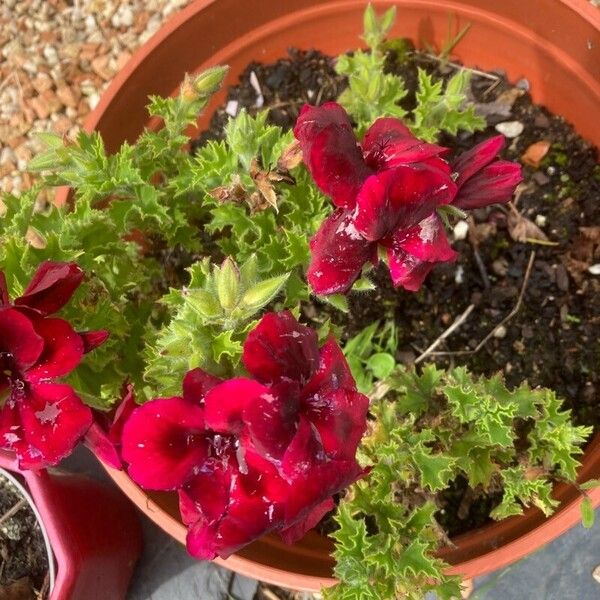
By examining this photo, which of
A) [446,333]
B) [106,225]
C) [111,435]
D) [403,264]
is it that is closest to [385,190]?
[403,264]

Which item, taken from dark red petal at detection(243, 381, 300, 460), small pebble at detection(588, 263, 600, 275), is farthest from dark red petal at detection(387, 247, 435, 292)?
small pebble at detection(588, 263, 600, 275)

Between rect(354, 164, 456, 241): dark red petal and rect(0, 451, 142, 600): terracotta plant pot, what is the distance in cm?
66

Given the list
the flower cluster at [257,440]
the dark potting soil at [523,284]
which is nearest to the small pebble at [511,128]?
the dark potting soil at [523,284]

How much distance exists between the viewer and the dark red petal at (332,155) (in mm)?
965

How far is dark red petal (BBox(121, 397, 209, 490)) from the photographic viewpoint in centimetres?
88

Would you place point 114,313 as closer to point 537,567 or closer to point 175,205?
point 175,205

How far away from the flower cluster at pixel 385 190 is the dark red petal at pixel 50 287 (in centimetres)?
29

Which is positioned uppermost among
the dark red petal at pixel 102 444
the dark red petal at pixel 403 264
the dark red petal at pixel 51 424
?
the dark red petal at pixel 403 264

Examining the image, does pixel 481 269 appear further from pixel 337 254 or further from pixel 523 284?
pixel 337 254

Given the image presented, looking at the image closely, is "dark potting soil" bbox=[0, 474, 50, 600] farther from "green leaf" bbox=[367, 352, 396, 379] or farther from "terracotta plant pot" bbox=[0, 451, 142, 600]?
"green leaf" bbox=[367, 352, 396, 379]

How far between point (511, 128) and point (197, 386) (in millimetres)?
1115

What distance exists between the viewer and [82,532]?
4.91 ft

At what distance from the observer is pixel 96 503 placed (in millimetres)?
1627

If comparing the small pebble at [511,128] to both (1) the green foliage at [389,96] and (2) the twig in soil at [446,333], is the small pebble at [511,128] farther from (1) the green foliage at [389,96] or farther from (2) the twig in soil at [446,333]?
(2) the twig in soil at [446,333]
